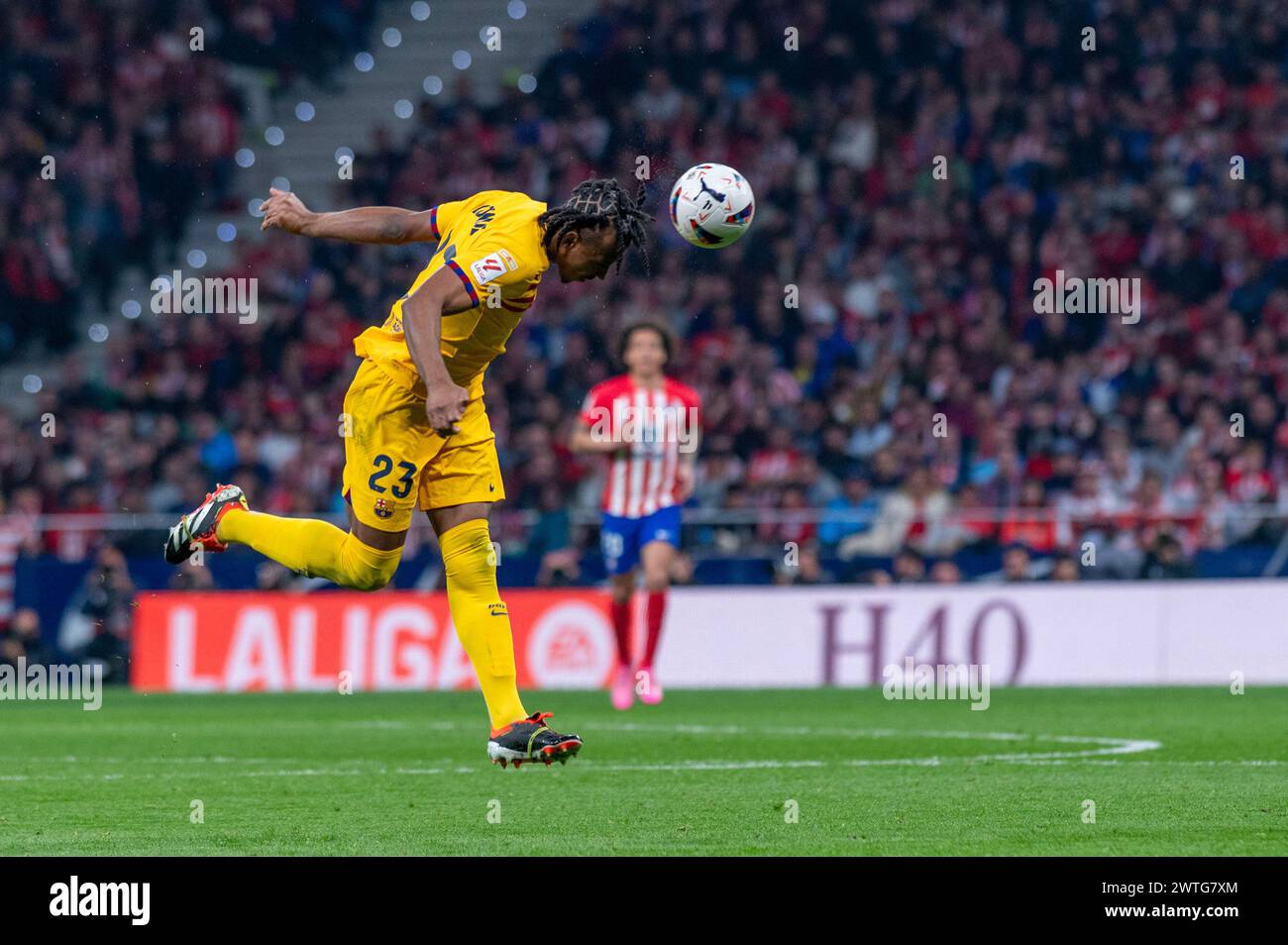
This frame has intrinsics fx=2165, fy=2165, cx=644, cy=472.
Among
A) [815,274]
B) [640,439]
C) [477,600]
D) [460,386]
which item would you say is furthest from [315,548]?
[815,274]

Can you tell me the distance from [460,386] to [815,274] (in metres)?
13.5

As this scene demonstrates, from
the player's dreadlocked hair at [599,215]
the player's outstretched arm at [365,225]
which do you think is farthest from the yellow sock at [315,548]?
the player's dreadlocked hair at [599,215]

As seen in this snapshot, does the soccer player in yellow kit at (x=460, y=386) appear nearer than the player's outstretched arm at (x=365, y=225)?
Yes

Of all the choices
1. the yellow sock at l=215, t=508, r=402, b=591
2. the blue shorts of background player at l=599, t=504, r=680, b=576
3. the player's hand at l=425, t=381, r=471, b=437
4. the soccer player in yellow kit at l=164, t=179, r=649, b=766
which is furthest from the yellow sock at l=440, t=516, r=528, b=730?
the blue shorts of background player at l=599, t=504, r=680, b=576

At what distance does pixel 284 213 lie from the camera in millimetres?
8273

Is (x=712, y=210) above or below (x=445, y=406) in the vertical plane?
above

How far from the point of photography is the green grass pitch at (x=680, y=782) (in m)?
6.81

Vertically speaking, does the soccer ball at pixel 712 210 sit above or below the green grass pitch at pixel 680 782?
above

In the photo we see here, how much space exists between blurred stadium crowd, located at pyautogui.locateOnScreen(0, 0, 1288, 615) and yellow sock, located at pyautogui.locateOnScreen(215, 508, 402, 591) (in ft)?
28.6

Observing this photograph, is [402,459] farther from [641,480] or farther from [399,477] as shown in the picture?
[641,480]

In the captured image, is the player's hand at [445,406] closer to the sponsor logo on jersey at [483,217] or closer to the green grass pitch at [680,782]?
the sponsor logo on jersey at [483,217]

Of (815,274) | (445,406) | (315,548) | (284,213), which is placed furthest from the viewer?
(815,274)

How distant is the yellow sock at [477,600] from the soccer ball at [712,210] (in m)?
1.40

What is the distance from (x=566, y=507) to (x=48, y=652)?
4496 mm
